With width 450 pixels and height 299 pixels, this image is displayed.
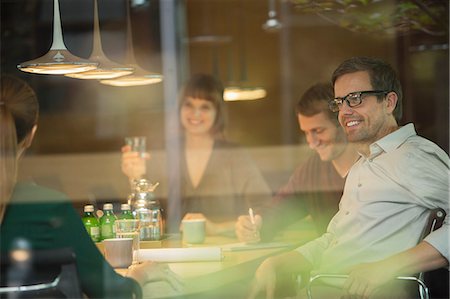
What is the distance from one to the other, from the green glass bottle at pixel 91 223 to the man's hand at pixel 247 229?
2.06 ft

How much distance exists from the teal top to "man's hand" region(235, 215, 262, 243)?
30.3 inches

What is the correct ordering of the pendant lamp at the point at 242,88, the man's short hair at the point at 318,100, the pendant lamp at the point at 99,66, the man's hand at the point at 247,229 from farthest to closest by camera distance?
1. the pendant lamp at the point at 242,88
2. the man's hand at the point at 247,229
3. the pendant lamp at the point at 99,66
4. the man's short hair at the point at 318,100

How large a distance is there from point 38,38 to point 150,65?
57 centimetres

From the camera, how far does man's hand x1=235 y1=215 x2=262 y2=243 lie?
11.9ft

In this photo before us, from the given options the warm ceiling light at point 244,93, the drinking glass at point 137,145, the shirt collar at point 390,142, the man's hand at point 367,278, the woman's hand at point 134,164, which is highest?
the warm ceiling light at point 244,93

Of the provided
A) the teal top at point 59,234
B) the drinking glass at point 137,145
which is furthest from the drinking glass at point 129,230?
the drinking glass at point 137,145

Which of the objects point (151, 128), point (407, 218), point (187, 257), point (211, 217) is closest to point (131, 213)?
point (187, 257)

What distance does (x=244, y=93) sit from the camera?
8.27 meters

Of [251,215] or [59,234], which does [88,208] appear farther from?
[251,215]

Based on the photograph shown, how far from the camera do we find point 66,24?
10.7 feet

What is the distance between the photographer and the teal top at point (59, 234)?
2.89 m

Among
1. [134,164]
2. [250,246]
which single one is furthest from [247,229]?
[134,164]

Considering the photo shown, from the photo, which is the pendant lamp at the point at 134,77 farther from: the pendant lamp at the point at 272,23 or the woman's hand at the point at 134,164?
the pendant lamp at the point at 272,23

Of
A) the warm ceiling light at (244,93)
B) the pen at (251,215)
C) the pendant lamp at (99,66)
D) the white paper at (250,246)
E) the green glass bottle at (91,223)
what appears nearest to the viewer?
the green glass bottle at (91,223)
